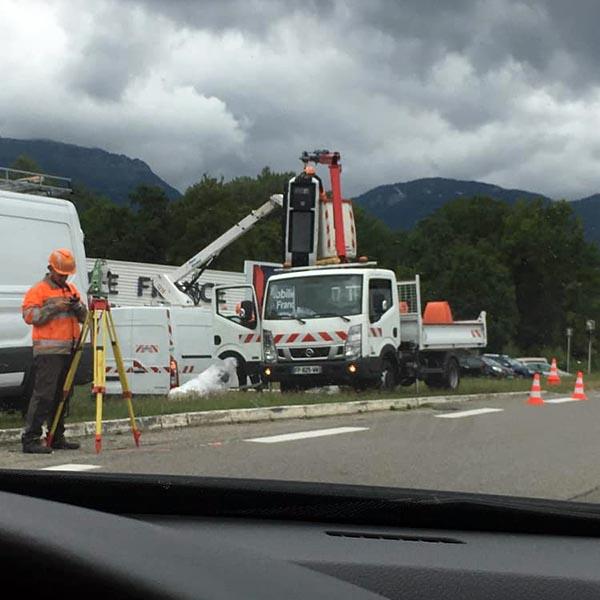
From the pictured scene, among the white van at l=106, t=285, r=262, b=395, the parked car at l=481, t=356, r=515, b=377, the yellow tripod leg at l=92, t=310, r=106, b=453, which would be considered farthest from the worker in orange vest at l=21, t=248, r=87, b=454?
the parked car at l=481, t=356, r=515, b=377

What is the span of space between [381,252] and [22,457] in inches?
3593

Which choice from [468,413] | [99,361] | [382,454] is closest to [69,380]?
[99,361]

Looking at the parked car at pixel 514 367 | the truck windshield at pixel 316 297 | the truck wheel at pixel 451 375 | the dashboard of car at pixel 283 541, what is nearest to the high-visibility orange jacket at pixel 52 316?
the dashboard of car at pixel 283 541

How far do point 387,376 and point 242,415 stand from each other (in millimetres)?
6210

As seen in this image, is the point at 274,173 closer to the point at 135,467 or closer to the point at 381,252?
the point at 381,252

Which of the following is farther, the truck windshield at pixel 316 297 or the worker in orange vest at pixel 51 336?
the truck windshield at pixel 316 297

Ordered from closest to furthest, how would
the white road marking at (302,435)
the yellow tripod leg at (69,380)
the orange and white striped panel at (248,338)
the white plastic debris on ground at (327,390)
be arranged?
1. the yellow tripod leg at (69,380)
2. the white road marking at (302,435)
3. the white plastic debris on ground at (327,390)
4. the orange and white striped panel at (248,338)

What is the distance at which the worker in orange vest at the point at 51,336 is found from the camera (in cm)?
981

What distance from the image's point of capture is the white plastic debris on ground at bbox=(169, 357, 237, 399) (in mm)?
19664

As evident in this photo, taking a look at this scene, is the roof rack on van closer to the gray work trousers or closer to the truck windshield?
the gray work trousers

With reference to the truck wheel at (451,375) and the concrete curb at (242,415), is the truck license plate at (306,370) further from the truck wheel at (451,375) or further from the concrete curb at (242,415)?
the truck wheel at (451,375)

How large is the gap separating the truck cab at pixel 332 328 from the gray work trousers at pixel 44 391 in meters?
9.01

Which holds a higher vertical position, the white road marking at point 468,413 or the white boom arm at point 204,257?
the white boom arm at point 204,257

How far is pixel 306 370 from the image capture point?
18828 mm
